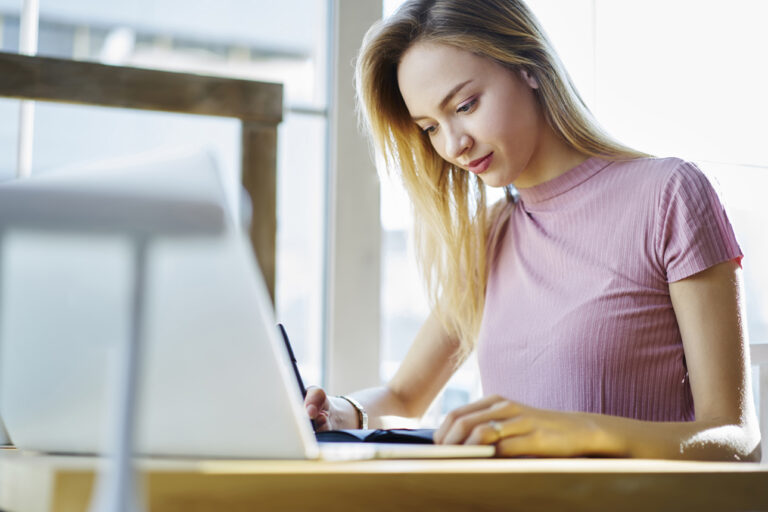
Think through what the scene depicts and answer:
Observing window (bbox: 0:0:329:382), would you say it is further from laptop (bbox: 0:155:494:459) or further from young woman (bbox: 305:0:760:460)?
laptop (bbox: 0:155:494:459)

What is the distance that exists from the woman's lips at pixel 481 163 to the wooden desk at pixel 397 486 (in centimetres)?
87

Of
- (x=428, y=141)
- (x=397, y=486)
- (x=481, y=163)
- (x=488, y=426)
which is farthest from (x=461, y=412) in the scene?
(x=428, y=141)

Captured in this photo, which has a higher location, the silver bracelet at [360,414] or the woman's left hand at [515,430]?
the woman's left hand at [515,430]

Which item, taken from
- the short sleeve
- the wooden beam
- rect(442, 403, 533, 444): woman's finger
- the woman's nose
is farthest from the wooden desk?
the woman's nose

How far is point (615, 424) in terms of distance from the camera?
0.78 m

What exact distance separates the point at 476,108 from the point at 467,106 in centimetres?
2

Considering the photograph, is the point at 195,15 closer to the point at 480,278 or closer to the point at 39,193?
the point at 480,278

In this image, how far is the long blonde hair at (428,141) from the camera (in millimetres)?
1350

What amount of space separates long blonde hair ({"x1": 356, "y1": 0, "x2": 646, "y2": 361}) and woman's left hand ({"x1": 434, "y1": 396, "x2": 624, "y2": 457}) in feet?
2.53

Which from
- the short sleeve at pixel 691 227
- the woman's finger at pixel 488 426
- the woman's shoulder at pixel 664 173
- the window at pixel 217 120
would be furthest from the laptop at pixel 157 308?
the window at pixel 217 120

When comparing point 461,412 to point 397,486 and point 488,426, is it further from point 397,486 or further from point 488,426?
point 397,486

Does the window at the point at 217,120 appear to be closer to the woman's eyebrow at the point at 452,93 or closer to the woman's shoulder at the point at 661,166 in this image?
the woman's eyebrow at the point at 452,93

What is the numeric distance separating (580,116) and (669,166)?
209mm

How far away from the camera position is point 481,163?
134 cm
